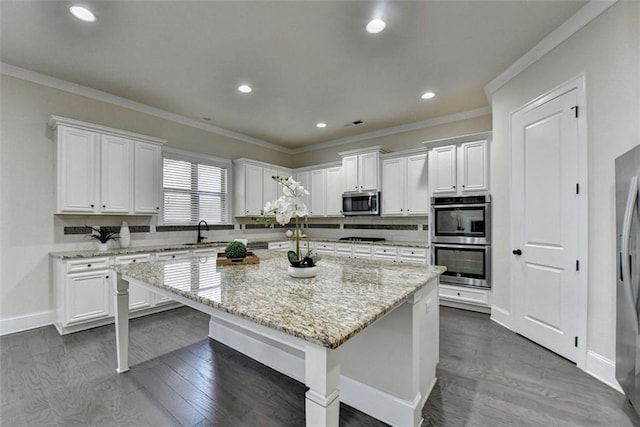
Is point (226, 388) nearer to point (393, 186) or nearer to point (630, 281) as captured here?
point (630, 281)

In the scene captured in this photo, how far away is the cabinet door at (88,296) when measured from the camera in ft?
10.1

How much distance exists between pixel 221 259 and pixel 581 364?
3197 millimetres

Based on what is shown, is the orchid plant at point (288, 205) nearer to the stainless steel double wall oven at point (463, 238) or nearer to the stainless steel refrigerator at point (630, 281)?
the stainless steel refrigerator at point (630, 281)

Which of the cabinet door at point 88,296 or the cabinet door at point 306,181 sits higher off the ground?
the cabinet door at point 306,181

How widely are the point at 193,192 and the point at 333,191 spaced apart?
2.65 meters

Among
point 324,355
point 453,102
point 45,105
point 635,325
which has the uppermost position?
point 453,102

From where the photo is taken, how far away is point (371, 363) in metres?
1.76

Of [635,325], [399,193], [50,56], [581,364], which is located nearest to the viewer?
[635,325]

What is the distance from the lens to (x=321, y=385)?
0.96m

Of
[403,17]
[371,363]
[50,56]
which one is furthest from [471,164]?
[50,56]

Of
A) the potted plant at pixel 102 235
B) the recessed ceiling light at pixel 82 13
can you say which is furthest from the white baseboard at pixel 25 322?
the recessed ceiling light at pixel 82 13

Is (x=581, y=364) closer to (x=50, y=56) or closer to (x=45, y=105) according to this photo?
(x=50, y=56)

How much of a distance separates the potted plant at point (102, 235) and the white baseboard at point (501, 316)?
5.02 meters

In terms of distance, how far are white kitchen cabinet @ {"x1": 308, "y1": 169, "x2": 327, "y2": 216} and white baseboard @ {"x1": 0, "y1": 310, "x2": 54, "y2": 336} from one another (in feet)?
14.1
